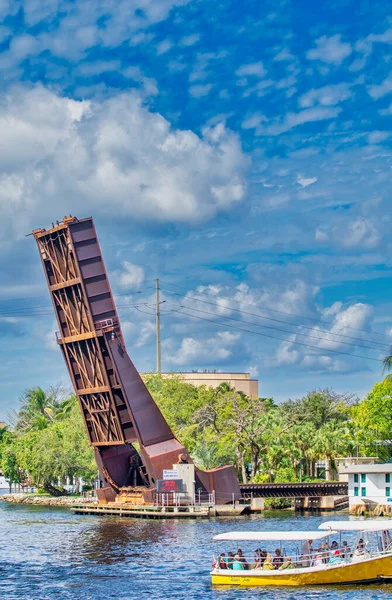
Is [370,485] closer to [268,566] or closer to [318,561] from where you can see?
[318,561]

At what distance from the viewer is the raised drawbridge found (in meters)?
69.7

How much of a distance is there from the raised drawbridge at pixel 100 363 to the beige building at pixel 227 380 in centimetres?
8910

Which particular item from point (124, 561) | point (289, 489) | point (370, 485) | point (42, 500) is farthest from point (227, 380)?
point (124, 561)

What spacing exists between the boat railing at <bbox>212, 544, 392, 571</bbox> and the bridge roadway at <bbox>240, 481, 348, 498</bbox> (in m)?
42.6

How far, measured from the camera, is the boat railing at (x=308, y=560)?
39375 mm

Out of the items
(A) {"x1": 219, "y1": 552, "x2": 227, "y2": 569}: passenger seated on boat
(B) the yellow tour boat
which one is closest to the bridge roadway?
(A) {"x1": 219, "y1": 552, "x2": 227, "y2": 569}: passenger seated on boat

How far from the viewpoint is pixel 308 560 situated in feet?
129

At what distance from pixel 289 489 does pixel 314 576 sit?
150 feet

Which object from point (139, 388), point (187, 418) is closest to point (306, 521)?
point (139, 388)

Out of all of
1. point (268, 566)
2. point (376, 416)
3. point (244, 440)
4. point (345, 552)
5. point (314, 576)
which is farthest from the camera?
point (244, 440)

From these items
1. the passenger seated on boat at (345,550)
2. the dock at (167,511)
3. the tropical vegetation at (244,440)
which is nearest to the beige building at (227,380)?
the tropical vegetation at (244,440)

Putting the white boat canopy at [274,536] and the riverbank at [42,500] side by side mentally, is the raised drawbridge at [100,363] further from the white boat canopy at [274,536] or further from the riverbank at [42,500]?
the white boat canopy at [274,536]

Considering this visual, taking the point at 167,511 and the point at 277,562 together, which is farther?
the point at 167,511

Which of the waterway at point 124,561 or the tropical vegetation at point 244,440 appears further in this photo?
the tropical vegetation at point 244,440
